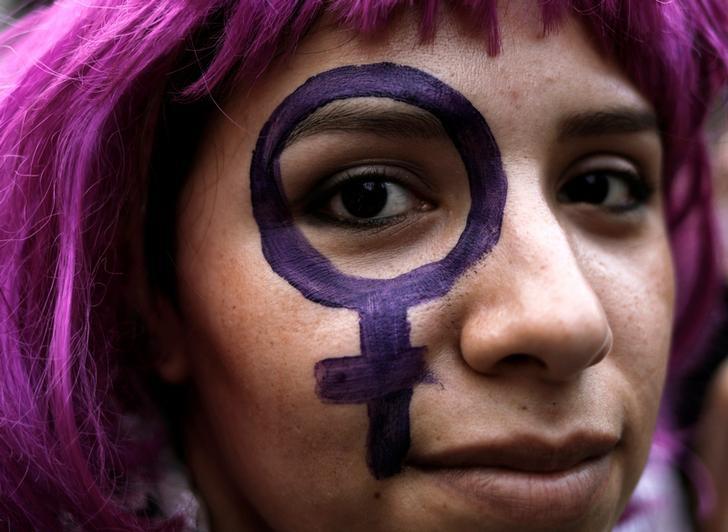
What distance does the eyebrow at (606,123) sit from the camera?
1242 millimetres

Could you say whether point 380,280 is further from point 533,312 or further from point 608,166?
point 608,166

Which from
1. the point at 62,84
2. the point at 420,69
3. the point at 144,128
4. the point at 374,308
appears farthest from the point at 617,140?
the point at 62,84

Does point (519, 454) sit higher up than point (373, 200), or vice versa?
point (373, 200)

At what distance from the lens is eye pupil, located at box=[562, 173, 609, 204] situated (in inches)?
52.2

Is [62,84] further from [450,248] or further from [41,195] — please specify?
[450,248]

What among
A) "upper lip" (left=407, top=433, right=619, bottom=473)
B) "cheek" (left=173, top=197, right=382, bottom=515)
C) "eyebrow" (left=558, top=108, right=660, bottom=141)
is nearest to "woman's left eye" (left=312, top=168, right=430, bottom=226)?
"cheek" (left=173, top=197, right=382, bottom=515)

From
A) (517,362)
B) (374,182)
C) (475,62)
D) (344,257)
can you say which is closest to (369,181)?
(374,182)

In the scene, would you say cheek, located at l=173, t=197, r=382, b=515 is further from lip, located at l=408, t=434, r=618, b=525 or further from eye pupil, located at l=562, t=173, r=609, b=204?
eye pupil, located at l=562, t=173, r=609, b=204

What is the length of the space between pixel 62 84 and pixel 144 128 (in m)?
0.14

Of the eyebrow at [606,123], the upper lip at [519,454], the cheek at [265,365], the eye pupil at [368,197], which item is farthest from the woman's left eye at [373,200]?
the upper lip at [519,454]

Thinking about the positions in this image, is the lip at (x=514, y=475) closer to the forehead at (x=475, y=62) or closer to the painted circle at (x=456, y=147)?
the painted circle at (x=456, y=147)

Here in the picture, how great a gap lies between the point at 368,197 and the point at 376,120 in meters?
0.12

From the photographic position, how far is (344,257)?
1.21 metres

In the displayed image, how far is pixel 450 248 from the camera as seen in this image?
46.8 inches
